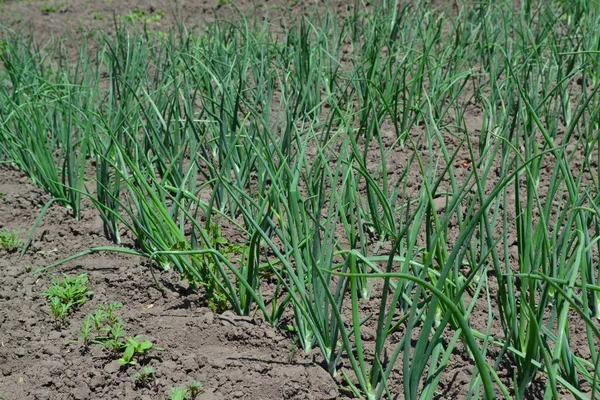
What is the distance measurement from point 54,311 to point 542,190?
1.92m

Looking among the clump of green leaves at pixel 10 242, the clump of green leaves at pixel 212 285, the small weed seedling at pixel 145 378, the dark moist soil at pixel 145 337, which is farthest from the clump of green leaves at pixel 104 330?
the clump of green leaves at pixel 10 242

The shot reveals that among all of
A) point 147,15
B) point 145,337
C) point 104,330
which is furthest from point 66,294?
point 147,15

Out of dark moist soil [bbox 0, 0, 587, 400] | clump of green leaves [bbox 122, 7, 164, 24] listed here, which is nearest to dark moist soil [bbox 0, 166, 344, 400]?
dark moist soil [bbox 0, 0, 587, 400]

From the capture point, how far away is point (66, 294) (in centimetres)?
241

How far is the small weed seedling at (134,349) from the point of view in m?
2.12

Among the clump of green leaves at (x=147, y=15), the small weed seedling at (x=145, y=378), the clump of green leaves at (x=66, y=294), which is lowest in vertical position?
the small weed seedling at (x=145, y=378)

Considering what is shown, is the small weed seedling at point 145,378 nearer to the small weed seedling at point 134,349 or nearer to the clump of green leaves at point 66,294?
the small weed seedling at point 134,349

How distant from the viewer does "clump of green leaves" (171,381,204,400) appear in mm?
1947

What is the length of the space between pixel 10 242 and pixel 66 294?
52cm

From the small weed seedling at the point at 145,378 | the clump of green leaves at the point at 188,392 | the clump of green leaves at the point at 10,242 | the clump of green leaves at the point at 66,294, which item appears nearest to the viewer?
the clump of green leaves at the point at 188,392

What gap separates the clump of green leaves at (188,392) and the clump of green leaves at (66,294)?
557 mm

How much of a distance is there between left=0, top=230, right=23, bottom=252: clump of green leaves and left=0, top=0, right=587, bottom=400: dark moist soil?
0.02 meters

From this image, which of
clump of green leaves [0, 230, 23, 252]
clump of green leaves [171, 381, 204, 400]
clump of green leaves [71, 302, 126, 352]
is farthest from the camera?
clump of green leaves [0, 230, 23, 252]

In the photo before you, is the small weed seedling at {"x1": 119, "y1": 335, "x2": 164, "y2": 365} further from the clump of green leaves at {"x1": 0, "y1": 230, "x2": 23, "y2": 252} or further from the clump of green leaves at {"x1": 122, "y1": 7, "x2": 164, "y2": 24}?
the clump of green leaves at {"x1": 122, "y1": 7, "x2": 164, "y2": 24}
